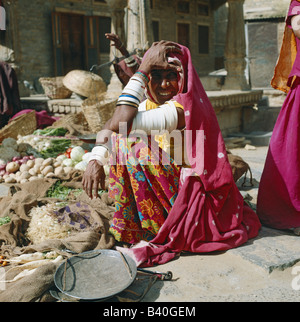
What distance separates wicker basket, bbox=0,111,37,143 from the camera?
603cm

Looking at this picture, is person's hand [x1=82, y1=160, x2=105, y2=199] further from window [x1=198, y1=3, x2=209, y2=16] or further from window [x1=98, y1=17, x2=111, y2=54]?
window [x1=198, y1=3, x2=209, y2=16]

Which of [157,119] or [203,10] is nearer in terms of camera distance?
[157,119]

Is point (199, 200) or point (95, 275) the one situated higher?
point (199, 200)

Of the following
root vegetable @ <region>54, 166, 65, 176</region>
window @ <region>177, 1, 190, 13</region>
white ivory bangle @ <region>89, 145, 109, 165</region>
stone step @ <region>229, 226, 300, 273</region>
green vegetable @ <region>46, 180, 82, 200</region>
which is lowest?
stone step @ <region>229, 226, 300, 273</region>

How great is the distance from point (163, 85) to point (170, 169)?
1.77ft

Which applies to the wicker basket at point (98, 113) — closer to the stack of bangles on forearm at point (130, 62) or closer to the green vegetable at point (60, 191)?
the green vegetable at point (60, 191)

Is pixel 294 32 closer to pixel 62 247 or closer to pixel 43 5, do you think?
pixel 62 247

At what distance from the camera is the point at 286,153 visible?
2.70m

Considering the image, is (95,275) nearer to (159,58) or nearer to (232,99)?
(159,58)

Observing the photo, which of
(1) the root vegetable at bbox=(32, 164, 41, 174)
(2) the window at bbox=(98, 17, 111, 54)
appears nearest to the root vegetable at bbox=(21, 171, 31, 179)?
(1) the root vegetable at bbox=(32, 164, 41, 174)

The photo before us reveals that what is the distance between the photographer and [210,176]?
2305 millimetres

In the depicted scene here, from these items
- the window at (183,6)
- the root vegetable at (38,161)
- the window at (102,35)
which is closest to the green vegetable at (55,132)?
the root vegetable at (38,161)

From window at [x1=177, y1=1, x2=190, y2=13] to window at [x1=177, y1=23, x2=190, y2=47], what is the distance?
0.59m

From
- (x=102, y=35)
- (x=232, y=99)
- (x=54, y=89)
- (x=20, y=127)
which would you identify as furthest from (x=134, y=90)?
(x=102, y=35)
